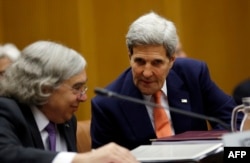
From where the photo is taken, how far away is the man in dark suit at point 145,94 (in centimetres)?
269

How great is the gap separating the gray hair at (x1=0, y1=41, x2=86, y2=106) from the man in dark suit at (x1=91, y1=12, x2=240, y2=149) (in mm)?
519

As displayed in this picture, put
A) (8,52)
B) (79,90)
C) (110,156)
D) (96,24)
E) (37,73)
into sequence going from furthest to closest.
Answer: (96,24)
(8,52)
(79,90)
(37,73)
(110,156)

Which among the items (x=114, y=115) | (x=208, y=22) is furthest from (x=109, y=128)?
(x=208, y=22)

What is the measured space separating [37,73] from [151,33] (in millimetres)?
661

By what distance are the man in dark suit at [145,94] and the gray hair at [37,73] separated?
519 millimetres

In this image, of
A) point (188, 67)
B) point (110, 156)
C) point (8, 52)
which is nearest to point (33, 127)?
point (110, 156)

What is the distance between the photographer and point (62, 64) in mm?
2238

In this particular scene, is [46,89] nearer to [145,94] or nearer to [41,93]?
[41,93]

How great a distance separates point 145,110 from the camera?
274cm

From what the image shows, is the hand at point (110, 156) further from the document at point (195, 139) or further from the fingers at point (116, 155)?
the document at point (195, 139)

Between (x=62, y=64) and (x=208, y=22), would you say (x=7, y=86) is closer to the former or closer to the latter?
(x=62, y=64)

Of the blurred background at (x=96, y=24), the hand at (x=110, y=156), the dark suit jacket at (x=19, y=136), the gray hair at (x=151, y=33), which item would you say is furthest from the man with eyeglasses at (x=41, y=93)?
the blurred background at (x=96, y=24)

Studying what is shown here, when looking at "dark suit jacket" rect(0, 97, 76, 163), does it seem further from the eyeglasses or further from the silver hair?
the silver hair

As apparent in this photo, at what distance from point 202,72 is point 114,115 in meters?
0.55
